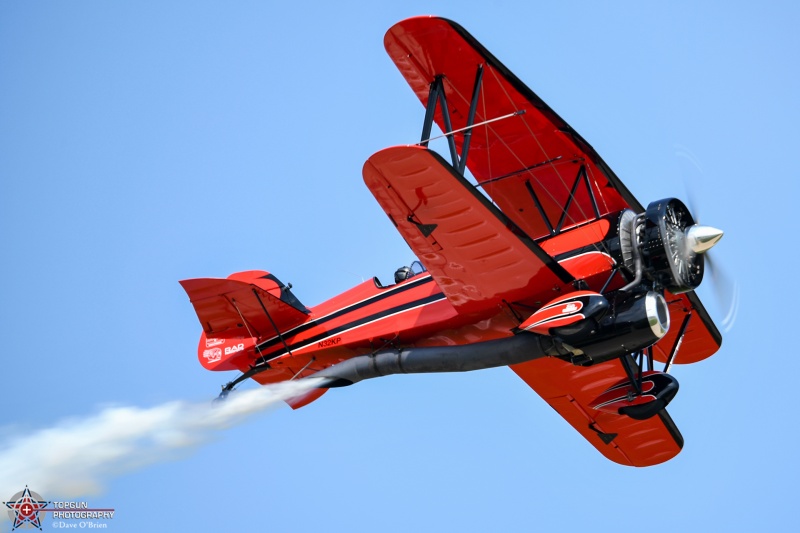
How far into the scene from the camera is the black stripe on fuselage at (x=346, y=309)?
16938 mm

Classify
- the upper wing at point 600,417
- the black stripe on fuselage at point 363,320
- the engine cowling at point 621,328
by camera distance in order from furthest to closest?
the upper wing at point 600,417, the black stripe on fuselage at point 363,320, the engine cowling at point 621,328

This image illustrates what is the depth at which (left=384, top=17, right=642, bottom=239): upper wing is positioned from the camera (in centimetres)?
1583

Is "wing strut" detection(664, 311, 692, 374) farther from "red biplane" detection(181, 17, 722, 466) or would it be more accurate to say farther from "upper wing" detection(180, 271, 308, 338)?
"upper wing" detection(180, 271, 308, 338)

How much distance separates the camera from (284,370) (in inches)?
701

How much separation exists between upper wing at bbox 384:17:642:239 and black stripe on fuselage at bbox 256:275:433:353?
78.6 inches

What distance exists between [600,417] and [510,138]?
16.9ft

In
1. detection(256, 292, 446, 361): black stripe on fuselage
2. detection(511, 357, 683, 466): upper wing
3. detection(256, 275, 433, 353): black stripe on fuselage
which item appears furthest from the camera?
detection(511, 357, 683, 466): upper wing

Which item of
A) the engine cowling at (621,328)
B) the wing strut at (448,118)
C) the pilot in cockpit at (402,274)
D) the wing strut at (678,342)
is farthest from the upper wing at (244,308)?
the wing strut at (678,342)

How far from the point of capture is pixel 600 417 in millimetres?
19375

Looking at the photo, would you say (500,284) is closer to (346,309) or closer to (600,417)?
(346,309)

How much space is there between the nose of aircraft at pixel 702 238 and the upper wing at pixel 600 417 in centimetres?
354

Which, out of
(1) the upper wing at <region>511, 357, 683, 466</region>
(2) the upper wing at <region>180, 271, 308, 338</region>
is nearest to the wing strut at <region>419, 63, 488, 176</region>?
(2) the upper wing at <region>180, 271, 308, 338</region>

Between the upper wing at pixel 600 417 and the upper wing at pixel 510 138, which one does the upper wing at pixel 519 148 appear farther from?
the upper wing at pixel 600 417

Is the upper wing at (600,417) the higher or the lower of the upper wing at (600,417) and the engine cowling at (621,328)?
the lower
